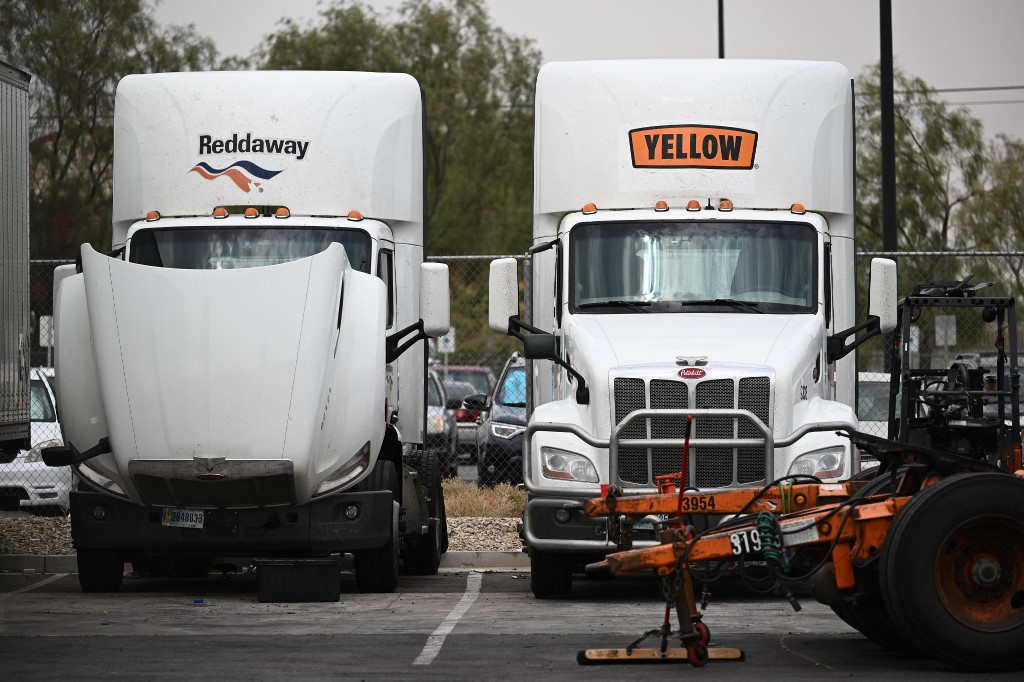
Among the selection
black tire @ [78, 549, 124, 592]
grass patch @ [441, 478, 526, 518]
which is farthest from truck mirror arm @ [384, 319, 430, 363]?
grass patch @ [441, 478, 526, 518]

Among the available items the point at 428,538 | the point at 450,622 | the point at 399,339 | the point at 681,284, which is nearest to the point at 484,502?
the point at 428,538

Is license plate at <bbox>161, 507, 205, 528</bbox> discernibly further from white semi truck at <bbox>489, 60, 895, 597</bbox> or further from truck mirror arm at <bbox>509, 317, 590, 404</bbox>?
truck mirror arm at <bbox>509, 317, 590, 404</bbox>

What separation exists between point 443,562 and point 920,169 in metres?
26.0

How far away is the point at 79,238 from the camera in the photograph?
4088cm

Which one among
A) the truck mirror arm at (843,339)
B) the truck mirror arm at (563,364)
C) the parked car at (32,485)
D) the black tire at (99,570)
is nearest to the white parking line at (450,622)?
the truck mirror arm at (563,364)

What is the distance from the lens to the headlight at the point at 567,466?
12414 mm

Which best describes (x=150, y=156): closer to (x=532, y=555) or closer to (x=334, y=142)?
(x=334, y=142)

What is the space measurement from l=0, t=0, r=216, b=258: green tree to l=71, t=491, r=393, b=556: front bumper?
29.1 metres

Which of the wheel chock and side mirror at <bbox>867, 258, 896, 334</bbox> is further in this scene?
side mirror at <bbox>867, 258, 896, 334</bbox>

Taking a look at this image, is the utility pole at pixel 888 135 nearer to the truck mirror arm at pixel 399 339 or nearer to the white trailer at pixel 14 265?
the truck mirror arm at pixel 399 339

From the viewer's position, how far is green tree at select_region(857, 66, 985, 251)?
38406mm

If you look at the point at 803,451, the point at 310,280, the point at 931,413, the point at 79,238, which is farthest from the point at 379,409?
the point at 79,238

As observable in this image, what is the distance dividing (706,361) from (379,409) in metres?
2.40

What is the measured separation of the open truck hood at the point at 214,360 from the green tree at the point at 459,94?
3500 cm
